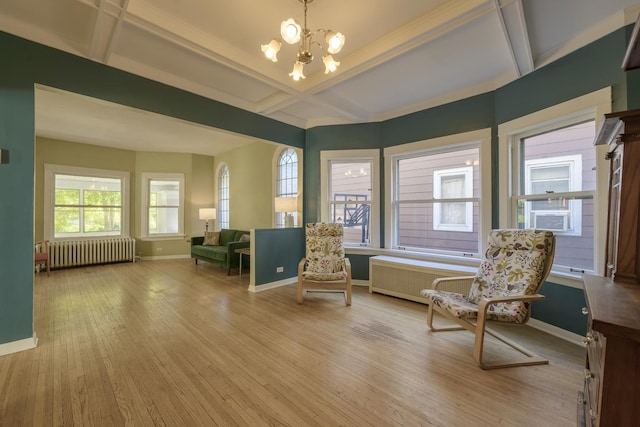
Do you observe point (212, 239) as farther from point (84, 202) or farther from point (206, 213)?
point (84, 202)

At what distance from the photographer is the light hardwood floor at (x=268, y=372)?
1618 millimetres

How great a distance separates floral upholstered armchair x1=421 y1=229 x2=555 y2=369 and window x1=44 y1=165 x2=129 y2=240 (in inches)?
291

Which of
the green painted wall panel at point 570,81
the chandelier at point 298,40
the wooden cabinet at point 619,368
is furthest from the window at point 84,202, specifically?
the wooden cabinet at point 619,368

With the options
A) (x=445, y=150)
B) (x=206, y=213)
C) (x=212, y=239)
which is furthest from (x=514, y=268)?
(x=206, y=213)

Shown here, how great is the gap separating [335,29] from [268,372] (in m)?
3.00

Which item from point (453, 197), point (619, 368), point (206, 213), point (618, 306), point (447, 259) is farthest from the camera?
point (206, 213)

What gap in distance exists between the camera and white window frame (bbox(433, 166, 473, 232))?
12.0 ft

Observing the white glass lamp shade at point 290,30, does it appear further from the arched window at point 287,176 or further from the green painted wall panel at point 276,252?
the arched window at point 287,176

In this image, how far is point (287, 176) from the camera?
5.53 m

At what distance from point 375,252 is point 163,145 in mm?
5627

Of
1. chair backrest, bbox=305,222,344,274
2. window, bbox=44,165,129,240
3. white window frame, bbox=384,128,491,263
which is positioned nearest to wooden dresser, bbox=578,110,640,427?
white window frame, bbox=384,128,491,263

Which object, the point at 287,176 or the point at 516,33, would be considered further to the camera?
the point at 287,176

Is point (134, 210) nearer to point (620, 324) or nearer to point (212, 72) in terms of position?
point (212, 72)

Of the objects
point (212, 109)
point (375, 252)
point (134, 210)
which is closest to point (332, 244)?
point (375, 252)
